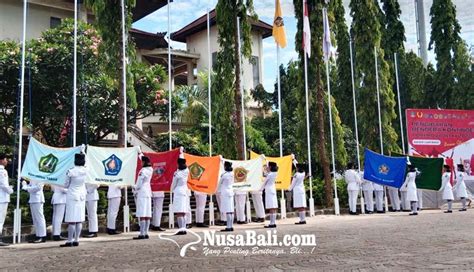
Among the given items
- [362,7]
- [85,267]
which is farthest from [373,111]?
[85,267]

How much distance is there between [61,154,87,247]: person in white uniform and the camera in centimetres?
981

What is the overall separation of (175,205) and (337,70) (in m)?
21.4

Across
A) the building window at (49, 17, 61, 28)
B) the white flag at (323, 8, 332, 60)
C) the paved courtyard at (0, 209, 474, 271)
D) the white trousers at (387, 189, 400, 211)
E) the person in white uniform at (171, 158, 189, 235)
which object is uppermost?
the building window at (49, 17, 61, 28)

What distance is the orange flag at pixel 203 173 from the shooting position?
13547mm

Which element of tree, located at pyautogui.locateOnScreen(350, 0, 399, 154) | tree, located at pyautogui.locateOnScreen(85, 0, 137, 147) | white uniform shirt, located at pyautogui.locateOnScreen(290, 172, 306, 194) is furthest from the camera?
tree, located at pyautogui.locateOnScreen(350, 0, 399, 154)

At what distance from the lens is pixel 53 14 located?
25.5 meters

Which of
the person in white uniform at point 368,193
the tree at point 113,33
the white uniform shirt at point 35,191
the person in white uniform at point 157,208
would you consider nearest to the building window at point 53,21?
the tree at point 113,33

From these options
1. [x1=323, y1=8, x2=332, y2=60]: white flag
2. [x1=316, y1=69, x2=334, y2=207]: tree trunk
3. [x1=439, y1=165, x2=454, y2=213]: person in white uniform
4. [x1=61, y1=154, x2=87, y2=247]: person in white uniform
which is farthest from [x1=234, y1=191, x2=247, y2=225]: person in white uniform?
[x1=439, y1=165, x2=454, y2=213]: person in white uniform

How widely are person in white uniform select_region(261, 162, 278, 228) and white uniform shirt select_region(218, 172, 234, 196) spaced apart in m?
0.99

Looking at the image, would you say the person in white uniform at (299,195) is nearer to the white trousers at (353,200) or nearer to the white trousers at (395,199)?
the white trousers at (353,200)

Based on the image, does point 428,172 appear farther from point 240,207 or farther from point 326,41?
point 240,207

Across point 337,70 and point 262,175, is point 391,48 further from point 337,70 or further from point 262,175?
point 262,175

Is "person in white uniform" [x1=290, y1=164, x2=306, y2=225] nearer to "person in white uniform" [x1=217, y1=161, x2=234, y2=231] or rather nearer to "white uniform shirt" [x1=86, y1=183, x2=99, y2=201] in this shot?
"person in white uniform" [x1=217, y1=161, x2=234, y2=231]

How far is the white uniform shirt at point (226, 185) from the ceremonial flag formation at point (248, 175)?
4.49 feet
